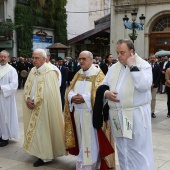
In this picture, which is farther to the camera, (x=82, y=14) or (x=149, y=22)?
(x=82, y=14)

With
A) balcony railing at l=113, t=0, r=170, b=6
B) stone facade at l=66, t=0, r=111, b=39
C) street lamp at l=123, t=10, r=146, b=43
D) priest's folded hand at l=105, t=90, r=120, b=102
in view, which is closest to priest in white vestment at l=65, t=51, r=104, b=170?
priest's folded hand at l=105, t=90, r=120, b=102

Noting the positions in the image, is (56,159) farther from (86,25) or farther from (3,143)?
(86,25)

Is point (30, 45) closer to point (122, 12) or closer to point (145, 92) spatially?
point (122, 12)

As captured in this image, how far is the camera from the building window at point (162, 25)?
2155 centimetres

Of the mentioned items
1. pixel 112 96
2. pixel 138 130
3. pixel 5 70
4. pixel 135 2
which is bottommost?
pixel 138 130

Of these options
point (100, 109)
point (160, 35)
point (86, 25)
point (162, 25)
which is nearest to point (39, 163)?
point (100, 109)

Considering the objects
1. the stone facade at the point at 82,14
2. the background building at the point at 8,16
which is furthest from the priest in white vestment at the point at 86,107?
the stone facade at the point at 82,14

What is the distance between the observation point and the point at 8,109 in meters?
6.08

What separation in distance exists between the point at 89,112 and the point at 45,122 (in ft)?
3.03

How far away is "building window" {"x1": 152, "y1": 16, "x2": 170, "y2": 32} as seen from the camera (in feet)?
70.7

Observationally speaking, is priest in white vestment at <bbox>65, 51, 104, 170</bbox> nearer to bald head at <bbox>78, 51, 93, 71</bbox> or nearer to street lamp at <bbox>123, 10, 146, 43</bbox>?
bald head at <bbox>78, 51, 93, 71</bbox>

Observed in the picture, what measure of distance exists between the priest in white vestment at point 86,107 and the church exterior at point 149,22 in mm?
17648

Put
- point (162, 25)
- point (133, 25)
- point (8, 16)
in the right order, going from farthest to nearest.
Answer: point (8, 16) < point (162, 25) < point (133, 25)

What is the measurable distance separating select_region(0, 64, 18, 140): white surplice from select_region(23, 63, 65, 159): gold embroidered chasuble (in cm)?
97
